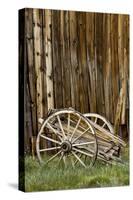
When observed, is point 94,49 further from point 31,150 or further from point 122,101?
point 31,150

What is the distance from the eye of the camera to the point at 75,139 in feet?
31.0

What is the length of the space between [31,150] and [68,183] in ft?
1.91

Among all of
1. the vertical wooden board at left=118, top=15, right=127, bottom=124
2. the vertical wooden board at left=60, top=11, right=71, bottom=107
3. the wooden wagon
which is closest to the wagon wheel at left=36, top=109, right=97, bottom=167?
the wooden wagon

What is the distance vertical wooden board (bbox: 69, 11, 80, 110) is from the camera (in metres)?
9.34

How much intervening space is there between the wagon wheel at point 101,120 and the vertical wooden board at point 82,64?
4.1 inches

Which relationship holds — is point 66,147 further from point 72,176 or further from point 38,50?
point 38,50

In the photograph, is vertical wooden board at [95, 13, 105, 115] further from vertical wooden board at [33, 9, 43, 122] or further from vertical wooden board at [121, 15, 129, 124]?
vertical wooden board at [33, 9, 43, 122]

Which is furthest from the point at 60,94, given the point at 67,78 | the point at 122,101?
the point at 122,101

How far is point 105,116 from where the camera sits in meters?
9.62

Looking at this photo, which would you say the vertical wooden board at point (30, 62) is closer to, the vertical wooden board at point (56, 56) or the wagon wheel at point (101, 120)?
the vertical wooden board at point (56, 56)

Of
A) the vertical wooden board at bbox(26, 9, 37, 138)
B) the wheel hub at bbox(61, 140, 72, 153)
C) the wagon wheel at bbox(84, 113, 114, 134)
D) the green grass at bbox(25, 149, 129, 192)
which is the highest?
the vertical wooden board at bbox(26, 9, 37, 138)

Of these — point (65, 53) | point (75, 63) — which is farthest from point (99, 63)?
point (65, 53)

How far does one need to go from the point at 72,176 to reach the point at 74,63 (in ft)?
4.19

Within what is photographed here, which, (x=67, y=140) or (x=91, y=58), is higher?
(x=91, y=58)
